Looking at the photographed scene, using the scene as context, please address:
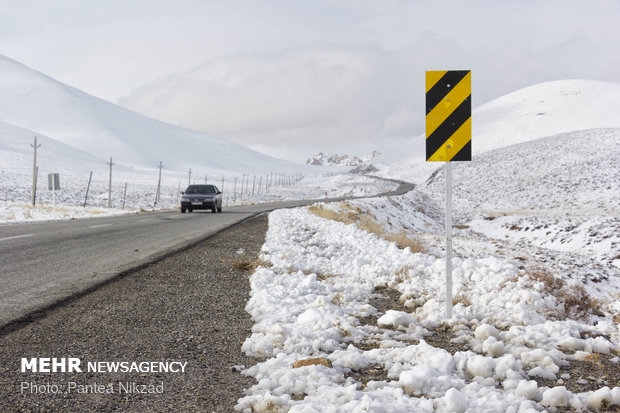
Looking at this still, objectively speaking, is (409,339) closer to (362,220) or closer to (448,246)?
(448,246)

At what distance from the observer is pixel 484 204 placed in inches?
1764

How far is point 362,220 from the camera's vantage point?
69.6 ft

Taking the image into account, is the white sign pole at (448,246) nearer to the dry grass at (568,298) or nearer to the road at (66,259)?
the dry grass at (568,298)

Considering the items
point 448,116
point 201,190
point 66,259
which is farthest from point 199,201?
point 448,116

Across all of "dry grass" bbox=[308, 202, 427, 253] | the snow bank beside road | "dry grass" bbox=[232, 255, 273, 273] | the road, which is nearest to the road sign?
"dry grass" bbox=[308, 202, 427, 253]

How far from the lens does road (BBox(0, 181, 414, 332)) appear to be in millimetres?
5762

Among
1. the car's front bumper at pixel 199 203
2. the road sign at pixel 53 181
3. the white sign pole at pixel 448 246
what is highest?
the road sign at pixel 53 181

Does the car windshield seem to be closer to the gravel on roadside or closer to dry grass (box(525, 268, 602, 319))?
the gravel on roadside

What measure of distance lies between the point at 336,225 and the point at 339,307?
379 inches

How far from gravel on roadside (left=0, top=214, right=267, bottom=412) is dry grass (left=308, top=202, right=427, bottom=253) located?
545 centimetres

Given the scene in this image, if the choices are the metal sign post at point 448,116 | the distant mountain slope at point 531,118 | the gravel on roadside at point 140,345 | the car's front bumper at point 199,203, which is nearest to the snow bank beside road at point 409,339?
the gravel on roadside at point 140,345

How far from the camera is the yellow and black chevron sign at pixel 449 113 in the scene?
17.5ft

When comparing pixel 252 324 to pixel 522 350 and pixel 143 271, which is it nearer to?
pixel 522 350

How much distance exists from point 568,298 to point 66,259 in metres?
8.39
